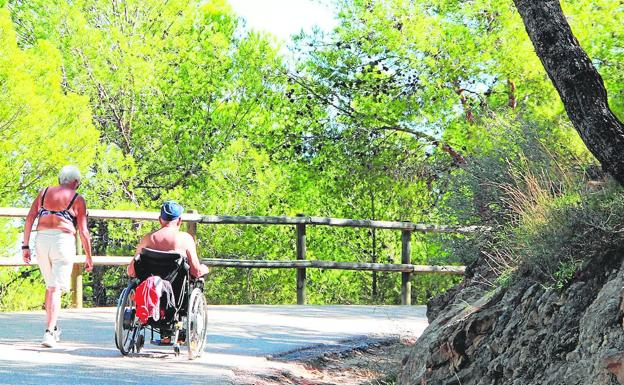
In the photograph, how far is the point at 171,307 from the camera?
379 inches

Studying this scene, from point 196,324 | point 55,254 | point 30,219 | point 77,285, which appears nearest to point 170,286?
point 196,324

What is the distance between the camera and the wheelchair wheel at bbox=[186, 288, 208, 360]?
959cm

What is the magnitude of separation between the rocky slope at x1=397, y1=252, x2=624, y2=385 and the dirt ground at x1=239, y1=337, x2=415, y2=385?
54.4 inches

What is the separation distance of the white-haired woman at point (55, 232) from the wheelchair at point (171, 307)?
85 cm

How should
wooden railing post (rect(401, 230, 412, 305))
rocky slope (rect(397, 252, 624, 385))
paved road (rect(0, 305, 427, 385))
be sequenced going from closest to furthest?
rocky slope (rect(397, 252, 624, 385)), paved road (rect(0, 305, 427, 385)), wooden railing post (rect(401, 230, 412, 305))

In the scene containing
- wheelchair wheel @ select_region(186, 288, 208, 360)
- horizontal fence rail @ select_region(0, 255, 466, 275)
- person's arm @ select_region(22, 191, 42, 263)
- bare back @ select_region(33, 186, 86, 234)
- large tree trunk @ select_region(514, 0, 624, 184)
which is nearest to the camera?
large tree trunk @ select_region(514, 0, 624, 184)

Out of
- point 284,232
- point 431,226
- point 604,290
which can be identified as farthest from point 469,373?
point 284,232

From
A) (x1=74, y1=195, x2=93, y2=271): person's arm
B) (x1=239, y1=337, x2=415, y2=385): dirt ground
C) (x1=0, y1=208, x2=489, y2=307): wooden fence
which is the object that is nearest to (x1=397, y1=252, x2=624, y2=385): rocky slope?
(x1=239, y1=337, x2=415, y2=385): dirt ground

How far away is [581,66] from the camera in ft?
24.9

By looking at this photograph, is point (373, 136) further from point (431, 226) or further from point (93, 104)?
point (93, 104)

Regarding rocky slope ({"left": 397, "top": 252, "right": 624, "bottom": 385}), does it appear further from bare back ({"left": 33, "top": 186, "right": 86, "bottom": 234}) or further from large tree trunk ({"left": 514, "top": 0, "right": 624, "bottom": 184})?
bare back ({"left": 33, "top": 186, "right": 86, "bottom": 234})

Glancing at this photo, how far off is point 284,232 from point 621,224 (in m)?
20.7

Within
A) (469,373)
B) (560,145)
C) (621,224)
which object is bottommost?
(469,373)

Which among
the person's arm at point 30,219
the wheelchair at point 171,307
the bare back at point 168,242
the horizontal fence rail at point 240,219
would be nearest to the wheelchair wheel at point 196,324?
the wheelchair at point 171,307
